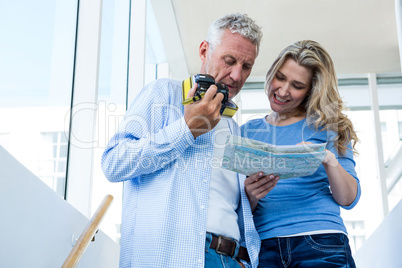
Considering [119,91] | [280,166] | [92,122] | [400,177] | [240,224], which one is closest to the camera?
[280,166]

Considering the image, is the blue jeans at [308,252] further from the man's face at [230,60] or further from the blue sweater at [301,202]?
the man's face at [230,60]

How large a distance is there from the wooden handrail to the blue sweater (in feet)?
1.86

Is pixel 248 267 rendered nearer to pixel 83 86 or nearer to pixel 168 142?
pixel 168 142

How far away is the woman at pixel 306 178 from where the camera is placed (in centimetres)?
177

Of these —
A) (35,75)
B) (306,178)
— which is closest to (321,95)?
(306,178)

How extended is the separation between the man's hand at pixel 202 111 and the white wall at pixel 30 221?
1.55 ft

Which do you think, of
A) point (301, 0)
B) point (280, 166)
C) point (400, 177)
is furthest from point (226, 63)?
point (400, 177)

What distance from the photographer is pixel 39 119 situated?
6.33 ft

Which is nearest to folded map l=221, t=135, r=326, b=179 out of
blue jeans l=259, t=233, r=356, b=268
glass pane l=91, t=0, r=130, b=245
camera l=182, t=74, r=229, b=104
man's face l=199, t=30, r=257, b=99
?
camera l=182, t=74, r=229, b=104

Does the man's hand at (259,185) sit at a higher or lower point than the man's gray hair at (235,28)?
→ lower

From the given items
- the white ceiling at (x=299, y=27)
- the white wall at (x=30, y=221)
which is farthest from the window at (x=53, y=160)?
the white ceiling at (x=299, y=27)

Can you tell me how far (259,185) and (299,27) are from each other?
3.41 m

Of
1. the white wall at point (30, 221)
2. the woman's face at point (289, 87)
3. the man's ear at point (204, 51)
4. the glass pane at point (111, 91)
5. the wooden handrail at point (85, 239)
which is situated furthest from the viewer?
the glass pane at point (111, 91)

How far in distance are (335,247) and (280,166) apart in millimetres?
388
